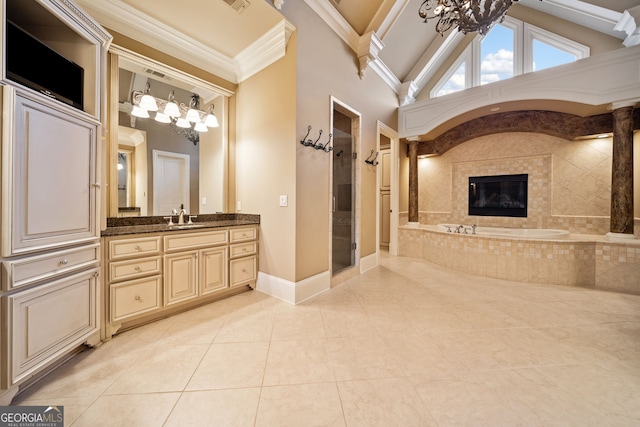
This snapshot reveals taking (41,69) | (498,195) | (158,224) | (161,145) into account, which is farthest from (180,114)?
(498,195)

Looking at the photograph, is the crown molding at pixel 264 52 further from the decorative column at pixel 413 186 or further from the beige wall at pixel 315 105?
the decorative column at pixel 413 186

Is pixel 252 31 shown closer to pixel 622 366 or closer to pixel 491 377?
pixel 491 377

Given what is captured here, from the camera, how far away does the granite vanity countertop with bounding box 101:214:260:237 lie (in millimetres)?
1827

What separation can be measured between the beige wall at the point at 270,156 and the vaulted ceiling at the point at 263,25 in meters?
0.24

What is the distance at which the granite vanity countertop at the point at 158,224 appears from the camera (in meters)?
1.83

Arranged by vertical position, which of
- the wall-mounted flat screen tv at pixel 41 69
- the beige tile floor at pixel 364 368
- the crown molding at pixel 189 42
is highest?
the crown molding at pixel 189 42

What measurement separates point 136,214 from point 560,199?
6190 millimetres

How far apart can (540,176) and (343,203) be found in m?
3.71

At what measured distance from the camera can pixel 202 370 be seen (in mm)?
1410

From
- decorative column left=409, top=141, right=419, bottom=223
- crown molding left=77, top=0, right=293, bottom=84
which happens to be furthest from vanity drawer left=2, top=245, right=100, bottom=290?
decorative column left=409, top=141, right=419, bottom=223

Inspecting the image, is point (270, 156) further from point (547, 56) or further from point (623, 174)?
point (547, 56)

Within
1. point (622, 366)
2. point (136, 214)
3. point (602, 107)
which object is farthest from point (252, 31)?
point (602, 107)

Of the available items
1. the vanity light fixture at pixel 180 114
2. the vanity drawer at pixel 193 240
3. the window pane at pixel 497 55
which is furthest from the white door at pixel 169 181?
the window pane at pixel 497 55

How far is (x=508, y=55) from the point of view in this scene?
410cm
